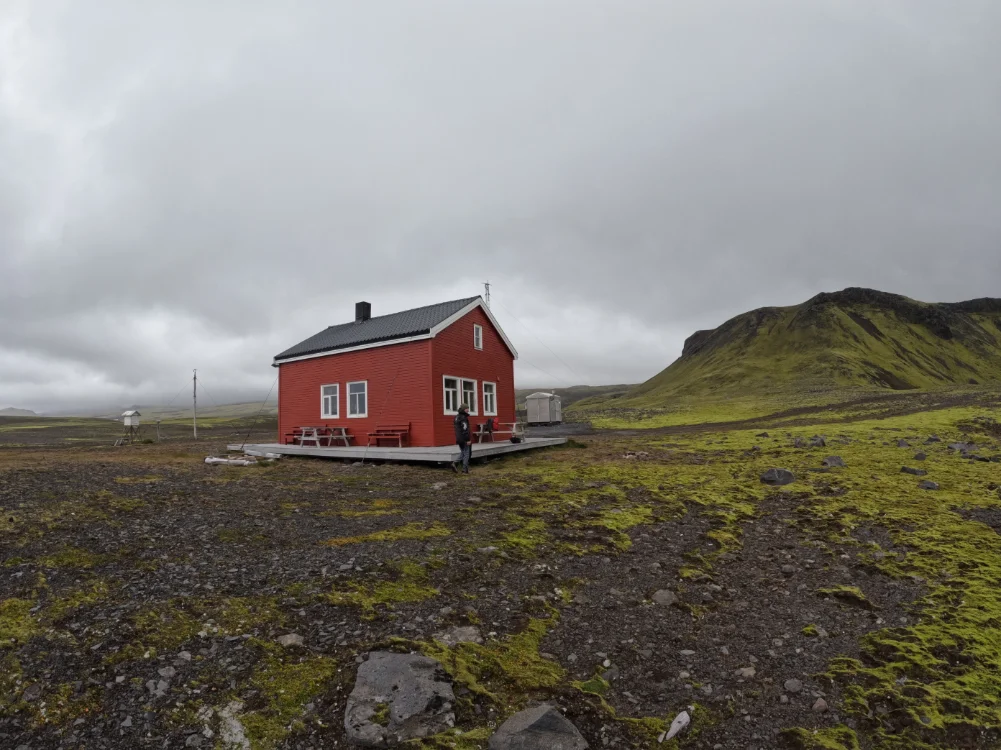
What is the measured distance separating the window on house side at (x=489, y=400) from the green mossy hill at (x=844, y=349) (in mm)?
64914

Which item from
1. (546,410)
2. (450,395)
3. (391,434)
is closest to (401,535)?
(391,434)

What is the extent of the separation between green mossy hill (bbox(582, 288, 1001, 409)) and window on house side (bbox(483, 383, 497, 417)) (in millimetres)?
64914

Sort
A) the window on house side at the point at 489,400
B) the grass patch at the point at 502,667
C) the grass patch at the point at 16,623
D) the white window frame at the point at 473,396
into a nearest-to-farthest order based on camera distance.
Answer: the grass patch at the point at 502,667, the grass patch at the point at 16,623, the white window frame at the point at 473,396, the window on house side at the point at 489,400

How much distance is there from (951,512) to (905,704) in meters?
7.56

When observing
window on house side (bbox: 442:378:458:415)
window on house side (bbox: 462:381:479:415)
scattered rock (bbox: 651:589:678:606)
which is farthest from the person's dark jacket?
scattered rock (bbox: 651:589:678:606)

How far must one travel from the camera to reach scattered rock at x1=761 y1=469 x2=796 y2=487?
535 inches

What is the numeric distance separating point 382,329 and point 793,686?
24.6 meters

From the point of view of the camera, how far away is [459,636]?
5.74m

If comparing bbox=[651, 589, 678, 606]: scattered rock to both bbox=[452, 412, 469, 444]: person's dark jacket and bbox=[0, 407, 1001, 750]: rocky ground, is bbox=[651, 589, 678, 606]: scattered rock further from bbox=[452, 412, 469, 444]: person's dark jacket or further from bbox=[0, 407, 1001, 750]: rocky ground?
bbox=[452, 412, 469, 444]: person's dark jacket

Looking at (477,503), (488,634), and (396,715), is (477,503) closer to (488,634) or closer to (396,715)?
(488,634)

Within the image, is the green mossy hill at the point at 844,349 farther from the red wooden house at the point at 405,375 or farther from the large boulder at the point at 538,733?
the large boulder at the point at 538,733

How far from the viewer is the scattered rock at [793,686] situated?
195 inches

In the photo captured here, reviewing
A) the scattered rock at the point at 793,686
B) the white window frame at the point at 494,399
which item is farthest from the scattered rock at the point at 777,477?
the white window frame at the point at 494,399

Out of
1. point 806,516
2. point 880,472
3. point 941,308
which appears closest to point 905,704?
point 806,516
